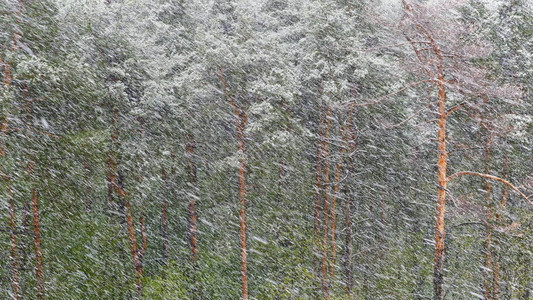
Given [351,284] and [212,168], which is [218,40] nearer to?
[212,168]

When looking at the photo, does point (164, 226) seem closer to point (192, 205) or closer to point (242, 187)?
point (192, 205)

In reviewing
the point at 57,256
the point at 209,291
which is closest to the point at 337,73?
the point at 209,291

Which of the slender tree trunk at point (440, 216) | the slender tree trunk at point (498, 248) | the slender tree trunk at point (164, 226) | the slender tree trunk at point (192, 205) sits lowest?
the slender tree trunk at point (164, 226)

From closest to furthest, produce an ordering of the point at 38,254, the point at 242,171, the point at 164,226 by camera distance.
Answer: the point at 38,254
the point at 242,171
the point at 164,226

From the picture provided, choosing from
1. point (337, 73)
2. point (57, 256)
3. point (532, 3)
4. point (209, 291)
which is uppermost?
point (532, 3)

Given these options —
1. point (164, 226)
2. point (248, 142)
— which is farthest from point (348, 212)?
point (164, 226)

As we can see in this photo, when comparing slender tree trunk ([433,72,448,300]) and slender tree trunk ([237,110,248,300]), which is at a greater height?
slender tree trunk ([433,72,448,300])

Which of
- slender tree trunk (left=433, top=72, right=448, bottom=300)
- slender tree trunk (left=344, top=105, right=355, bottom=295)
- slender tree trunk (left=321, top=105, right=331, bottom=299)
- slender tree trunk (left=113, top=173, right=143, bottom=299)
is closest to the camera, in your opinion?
slender tree trunk (left=433, top=72, right=448, bottom=300)

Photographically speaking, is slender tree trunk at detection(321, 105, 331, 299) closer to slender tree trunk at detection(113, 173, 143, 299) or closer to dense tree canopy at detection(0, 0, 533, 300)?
dense tree canopy at detection(0, 0, 533, 300)

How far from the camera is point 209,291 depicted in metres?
15.5

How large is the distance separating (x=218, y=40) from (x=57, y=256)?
978 centimetres

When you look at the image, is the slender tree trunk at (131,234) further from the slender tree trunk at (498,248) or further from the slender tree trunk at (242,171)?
the slender tree trunk at (498,248)

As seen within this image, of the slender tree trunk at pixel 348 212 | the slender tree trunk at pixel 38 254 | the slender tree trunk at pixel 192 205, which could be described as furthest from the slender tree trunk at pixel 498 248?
the slender tree trunk at pixel 38 254

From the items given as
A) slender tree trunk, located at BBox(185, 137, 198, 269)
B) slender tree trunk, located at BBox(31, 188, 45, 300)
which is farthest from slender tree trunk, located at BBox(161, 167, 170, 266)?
slender tree trunk, located at BBox(31, 188, 45, 300)
